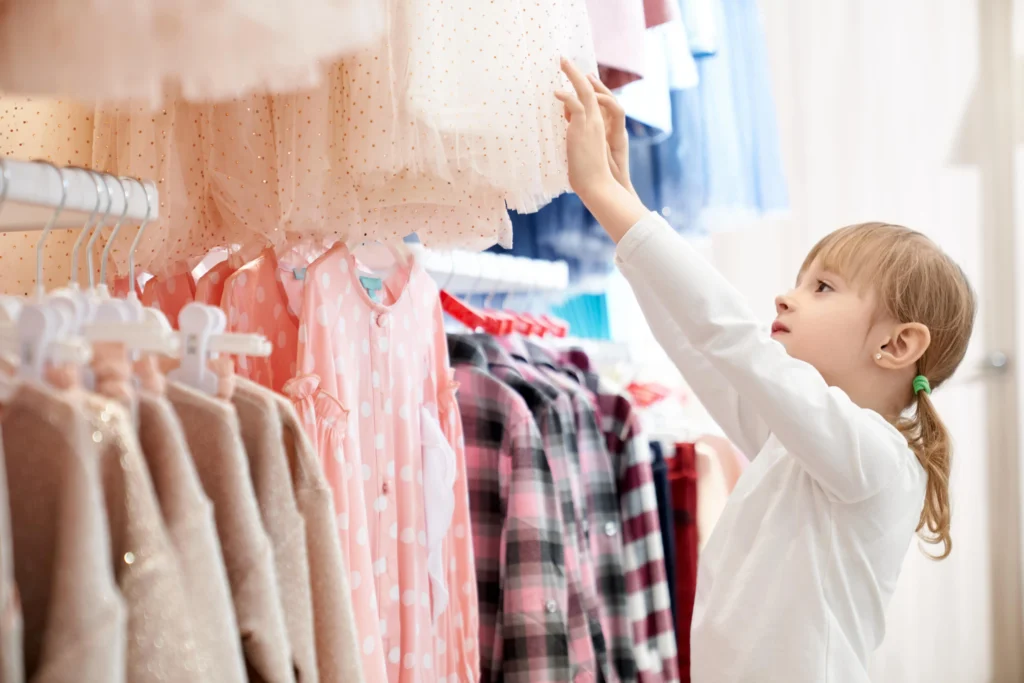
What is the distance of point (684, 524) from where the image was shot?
7.18 feet

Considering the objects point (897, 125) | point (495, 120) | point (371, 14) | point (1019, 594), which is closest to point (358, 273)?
point (495, 120)

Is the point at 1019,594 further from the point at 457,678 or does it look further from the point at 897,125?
the point at 457,678

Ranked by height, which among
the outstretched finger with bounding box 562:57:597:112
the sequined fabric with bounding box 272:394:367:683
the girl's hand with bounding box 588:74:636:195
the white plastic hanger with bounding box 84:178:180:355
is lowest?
the sequined fabric with bounding box 272:394:367:683

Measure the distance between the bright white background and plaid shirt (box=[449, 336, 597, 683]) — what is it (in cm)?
140

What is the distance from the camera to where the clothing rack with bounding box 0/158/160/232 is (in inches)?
32.7

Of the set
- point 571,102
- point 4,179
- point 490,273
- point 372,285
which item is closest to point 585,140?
point 571,102

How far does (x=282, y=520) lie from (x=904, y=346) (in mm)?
990

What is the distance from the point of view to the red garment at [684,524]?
2168mm

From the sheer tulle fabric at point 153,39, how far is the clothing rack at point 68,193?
10 centimetres

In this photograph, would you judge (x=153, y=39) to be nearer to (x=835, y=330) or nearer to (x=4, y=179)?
(x=4, y=179)

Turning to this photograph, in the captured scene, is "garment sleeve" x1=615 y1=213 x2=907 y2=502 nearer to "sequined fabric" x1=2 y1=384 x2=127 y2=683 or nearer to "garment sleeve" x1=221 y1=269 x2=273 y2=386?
"garment sleeve" x1=221 y1=269 x2=273 y2=386

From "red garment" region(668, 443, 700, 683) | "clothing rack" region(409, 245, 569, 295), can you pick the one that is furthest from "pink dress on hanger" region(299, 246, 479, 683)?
"red garment" region(668, 443, 700, 683)

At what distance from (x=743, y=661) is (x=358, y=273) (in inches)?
30.6

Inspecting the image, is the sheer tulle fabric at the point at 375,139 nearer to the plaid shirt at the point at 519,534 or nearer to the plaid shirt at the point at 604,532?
the plaid shirt at the point at 519,534
